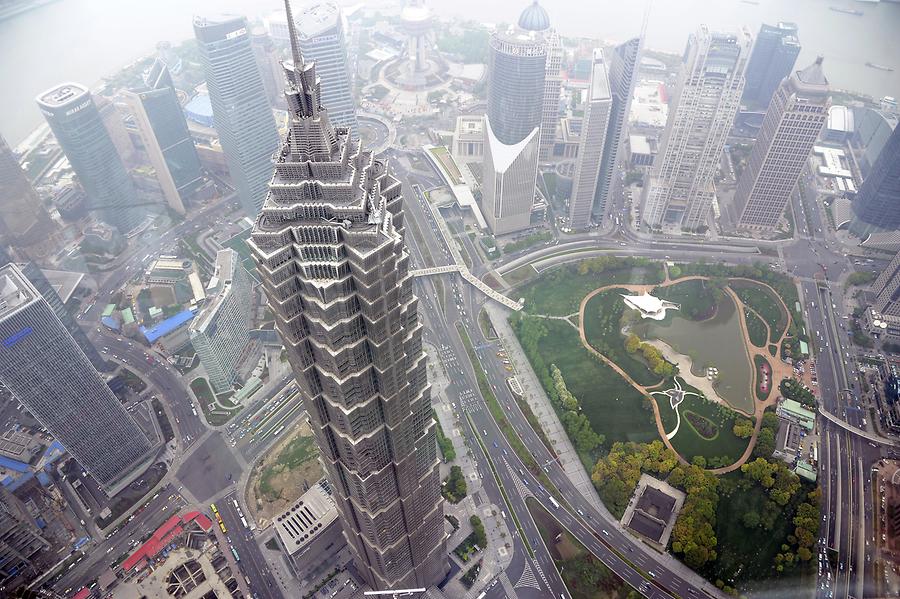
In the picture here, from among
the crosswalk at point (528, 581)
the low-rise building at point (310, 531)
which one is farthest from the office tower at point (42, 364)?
the crosswalk at point (528, 581)

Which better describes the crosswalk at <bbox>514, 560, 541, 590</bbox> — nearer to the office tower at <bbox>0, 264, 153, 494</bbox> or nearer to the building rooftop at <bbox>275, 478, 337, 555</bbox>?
the building rooftop at <bbox>275, 478, 337, 555</bbox>

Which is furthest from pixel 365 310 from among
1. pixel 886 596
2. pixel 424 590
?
pixel 886 596

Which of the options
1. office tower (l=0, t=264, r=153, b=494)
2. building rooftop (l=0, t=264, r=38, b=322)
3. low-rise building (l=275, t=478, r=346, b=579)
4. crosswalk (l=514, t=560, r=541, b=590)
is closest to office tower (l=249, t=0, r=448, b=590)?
low-rise building (l=275, t=478, r=346, b=579)

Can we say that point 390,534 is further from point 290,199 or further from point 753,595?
point 753,595

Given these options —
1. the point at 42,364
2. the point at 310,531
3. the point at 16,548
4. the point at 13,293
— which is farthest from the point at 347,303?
the point at 16,548

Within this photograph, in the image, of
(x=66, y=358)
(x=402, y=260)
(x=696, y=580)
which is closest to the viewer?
(x=402, y=260)

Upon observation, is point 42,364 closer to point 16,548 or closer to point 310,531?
point 16,548

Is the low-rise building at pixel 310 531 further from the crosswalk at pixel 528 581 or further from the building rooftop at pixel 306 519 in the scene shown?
the crosswalk at pixel 528 581
